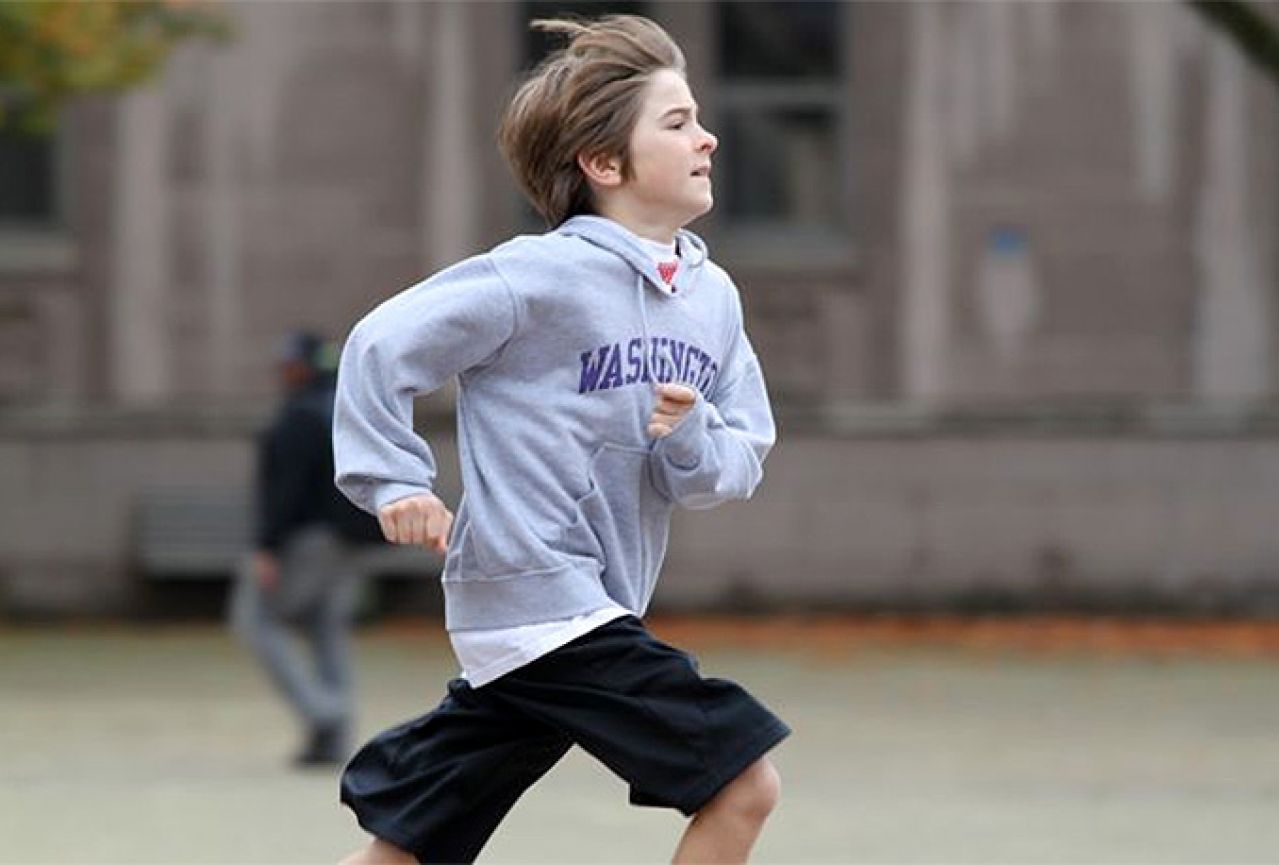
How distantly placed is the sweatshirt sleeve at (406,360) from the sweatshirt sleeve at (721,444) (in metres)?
0.35

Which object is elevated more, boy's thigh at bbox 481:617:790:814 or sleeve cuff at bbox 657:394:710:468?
sleeve cuff at bbox 657:394:710:468

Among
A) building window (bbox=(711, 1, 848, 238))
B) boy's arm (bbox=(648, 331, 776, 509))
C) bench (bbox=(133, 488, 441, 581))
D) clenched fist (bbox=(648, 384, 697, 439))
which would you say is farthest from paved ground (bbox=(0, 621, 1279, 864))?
clenched fist (bbox=(648, 384, 697, 439))

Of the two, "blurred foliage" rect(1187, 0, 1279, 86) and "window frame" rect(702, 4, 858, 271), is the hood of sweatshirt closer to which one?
"blurred foliage" rect(1187, 0, 1279, 86)

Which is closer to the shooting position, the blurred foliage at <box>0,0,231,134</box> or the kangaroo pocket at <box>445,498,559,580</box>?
the kangaroo pocket at <box>445,498,559,580</box>

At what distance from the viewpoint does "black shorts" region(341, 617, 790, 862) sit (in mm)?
5488

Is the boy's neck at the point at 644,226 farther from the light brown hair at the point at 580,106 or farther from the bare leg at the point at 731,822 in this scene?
the bare leg at the point at 731,822

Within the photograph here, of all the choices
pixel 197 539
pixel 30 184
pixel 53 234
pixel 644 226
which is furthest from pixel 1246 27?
pixel 644 226

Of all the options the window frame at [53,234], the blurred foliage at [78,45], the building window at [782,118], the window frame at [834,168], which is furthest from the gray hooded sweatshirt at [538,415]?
the window frame at [53,234]

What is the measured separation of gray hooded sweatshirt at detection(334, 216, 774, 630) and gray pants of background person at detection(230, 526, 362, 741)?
6.93 meters

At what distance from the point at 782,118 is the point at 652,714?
48.8ft

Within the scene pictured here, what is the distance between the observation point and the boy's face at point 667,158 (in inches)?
222

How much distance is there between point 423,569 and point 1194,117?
544 centimetres

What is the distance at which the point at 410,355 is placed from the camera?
18.0 feet

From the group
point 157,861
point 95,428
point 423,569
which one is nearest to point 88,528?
point 95,428
